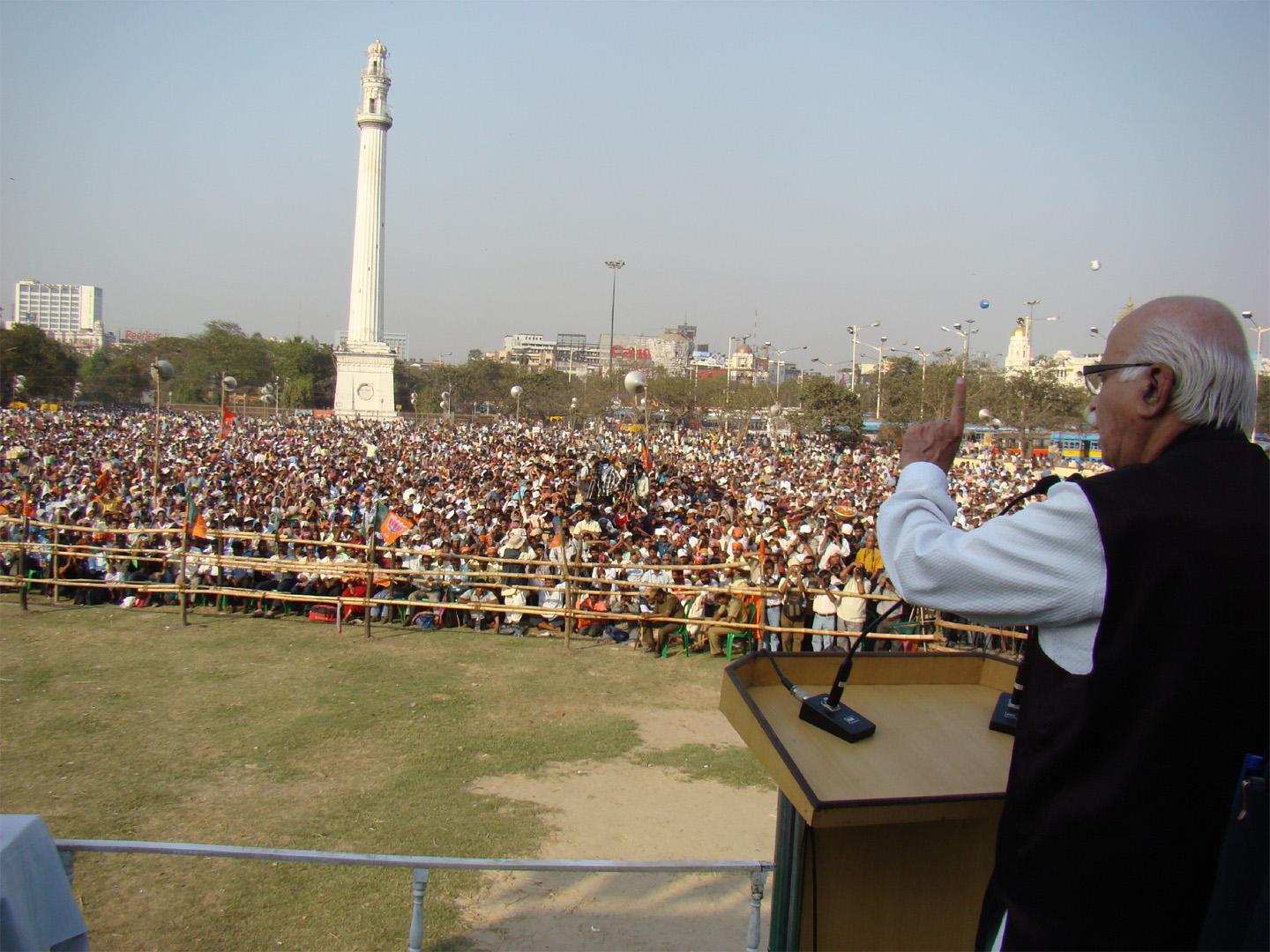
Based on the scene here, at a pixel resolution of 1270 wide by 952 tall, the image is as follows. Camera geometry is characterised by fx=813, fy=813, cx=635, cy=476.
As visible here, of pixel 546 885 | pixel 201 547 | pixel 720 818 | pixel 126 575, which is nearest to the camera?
pixel 546 885

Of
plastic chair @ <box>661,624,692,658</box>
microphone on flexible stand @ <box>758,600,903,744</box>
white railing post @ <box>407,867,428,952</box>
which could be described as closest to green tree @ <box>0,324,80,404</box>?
plastic chair @ <box>661,624,692,658</box>

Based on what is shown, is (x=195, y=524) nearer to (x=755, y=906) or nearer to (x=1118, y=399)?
(x=755, y=906)

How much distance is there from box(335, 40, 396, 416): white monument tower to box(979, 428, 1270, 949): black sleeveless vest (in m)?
59.9

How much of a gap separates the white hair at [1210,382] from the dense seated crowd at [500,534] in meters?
7.85

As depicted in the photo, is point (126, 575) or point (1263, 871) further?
point (126, 575)

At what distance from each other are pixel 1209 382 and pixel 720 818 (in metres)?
5.08

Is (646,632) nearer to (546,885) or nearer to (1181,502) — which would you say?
(546,885)

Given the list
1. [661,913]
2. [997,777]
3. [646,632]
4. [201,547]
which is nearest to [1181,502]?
[997,777]

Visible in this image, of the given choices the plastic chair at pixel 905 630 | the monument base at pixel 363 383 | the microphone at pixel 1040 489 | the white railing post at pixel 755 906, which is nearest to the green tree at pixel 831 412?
the monument base at pixel 363 383

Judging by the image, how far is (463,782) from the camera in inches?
236

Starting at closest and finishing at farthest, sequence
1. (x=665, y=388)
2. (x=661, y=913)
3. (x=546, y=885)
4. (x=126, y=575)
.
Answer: (x=661, y=913) < (x=546, y=885) < (x=126, y=575) < (x=665, y=388)

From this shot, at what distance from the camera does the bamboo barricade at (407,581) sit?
9.70m

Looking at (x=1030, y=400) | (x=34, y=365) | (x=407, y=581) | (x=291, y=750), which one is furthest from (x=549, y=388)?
(x=291, y=750)

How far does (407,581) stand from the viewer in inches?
432
